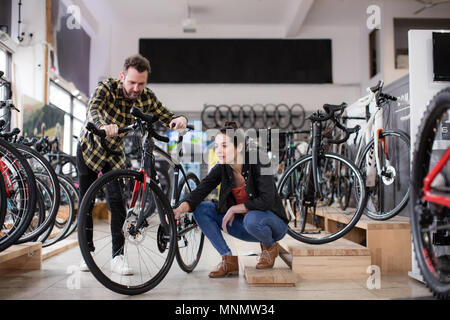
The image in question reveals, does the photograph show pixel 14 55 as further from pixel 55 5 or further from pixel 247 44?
pixel 247 44

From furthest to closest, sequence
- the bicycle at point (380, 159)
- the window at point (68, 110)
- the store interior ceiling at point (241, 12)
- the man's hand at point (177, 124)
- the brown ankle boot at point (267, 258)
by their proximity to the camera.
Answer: the store interior ceiling at point (241, 12) < the window at point (68, 110) < the bicycle at point (380, 159) < the brown ankle boot at point (267, 258) < the man's hand at point (177, 124)

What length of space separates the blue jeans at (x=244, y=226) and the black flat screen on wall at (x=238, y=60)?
733 cm

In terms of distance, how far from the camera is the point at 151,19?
9398 millimetres

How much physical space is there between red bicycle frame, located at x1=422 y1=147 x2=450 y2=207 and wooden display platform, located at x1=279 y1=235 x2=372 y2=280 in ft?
3.48

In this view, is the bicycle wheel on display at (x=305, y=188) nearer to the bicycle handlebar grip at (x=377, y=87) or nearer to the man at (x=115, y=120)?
the bicycle handlebar grip at (x=377, y=87)

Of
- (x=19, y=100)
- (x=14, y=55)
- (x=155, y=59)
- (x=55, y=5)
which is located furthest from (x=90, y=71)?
(x=19, y=100)

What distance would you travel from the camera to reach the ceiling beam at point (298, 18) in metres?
7.58

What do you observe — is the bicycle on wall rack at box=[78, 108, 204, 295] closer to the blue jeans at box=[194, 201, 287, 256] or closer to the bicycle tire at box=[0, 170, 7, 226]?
the blue jeans at box=[194, 201, 287, 256]

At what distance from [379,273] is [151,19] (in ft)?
27.4

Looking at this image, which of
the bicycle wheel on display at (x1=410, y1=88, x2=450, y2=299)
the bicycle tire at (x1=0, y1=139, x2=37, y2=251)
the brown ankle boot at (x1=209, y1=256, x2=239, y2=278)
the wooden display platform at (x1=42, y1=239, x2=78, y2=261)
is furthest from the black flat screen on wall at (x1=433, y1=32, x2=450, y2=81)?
the wooden display platform at (x1=42, y1=239, x2=78, y2=261)

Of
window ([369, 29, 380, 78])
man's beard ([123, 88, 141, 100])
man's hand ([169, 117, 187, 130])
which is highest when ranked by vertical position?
window ([369, 29, 380, 78])

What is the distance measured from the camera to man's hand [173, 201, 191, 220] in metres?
2.26

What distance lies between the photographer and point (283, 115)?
9.38 metres

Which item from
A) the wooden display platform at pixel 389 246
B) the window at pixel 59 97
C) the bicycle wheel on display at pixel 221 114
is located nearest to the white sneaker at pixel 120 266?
the wooden display platform at pixel 389 246
